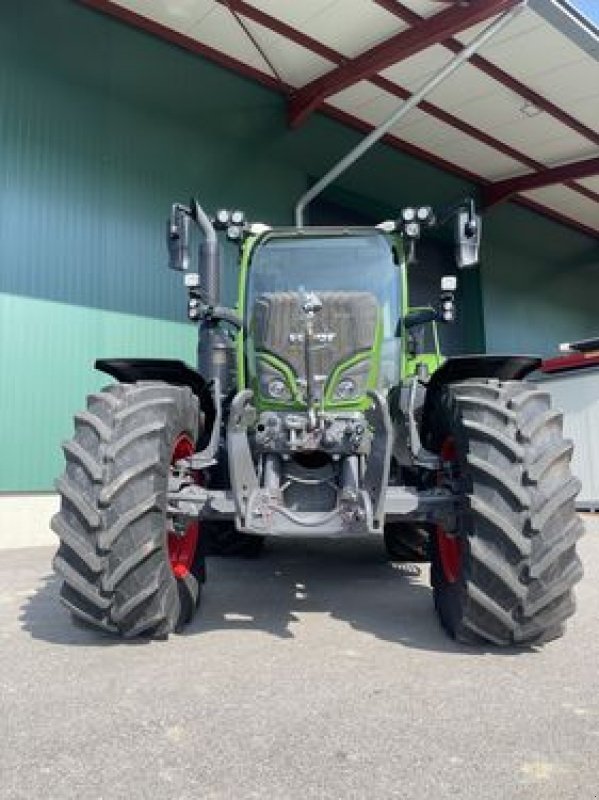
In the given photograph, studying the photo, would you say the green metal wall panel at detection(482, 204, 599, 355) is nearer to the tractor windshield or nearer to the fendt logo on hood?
the tractor windshield

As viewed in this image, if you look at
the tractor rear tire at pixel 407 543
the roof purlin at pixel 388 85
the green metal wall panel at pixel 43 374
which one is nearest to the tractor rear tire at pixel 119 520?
the tractor rear tire at pixel 407 543

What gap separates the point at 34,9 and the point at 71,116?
1.30m

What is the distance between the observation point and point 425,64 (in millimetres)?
10656

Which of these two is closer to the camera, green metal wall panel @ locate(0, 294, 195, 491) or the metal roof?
green metal wall panel @ locate(0, 294, 195, 491)

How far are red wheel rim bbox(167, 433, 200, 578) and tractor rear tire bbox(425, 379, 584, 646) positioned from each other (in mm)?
1483

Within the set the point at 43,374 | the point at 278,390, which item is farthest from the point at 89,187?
the point at 278,390

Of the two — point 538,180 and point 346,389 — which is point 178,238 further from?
point 538,180

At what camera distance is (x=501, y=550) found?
125 inches

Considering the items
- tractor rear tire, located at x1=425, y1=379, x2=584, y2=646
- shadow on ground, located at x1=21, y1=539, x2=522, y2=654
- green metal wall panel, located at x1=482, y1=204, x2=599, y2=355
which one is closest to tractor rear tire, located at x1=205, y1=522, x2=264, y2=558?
shadow on ground, located at x1=21, y1=539, x2=522, y2=654

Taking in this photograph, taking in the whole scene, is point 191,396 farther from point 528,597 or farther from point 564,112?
point 564,112

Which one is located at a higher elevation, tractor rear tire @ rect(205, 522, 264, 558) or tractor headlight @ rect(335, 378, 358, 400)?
tractor headlight @ rect(335, 378, 358, 400)

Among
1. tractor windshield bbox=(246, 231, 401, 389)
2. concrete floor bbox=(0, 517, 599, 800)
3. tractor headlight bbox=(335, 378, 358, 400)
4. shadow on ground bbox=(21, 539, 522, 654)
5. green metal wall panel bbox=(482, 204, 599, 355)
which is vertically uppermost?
green metal wall panel bbox=(482, 204, 599, 355)

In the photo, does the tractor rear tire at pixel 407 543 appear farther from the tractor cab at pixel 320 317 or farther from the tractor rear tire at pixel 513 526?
the tractor rear tire at pixel 513 526

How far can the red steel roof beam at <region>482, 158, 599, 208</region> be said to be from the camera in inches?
537
